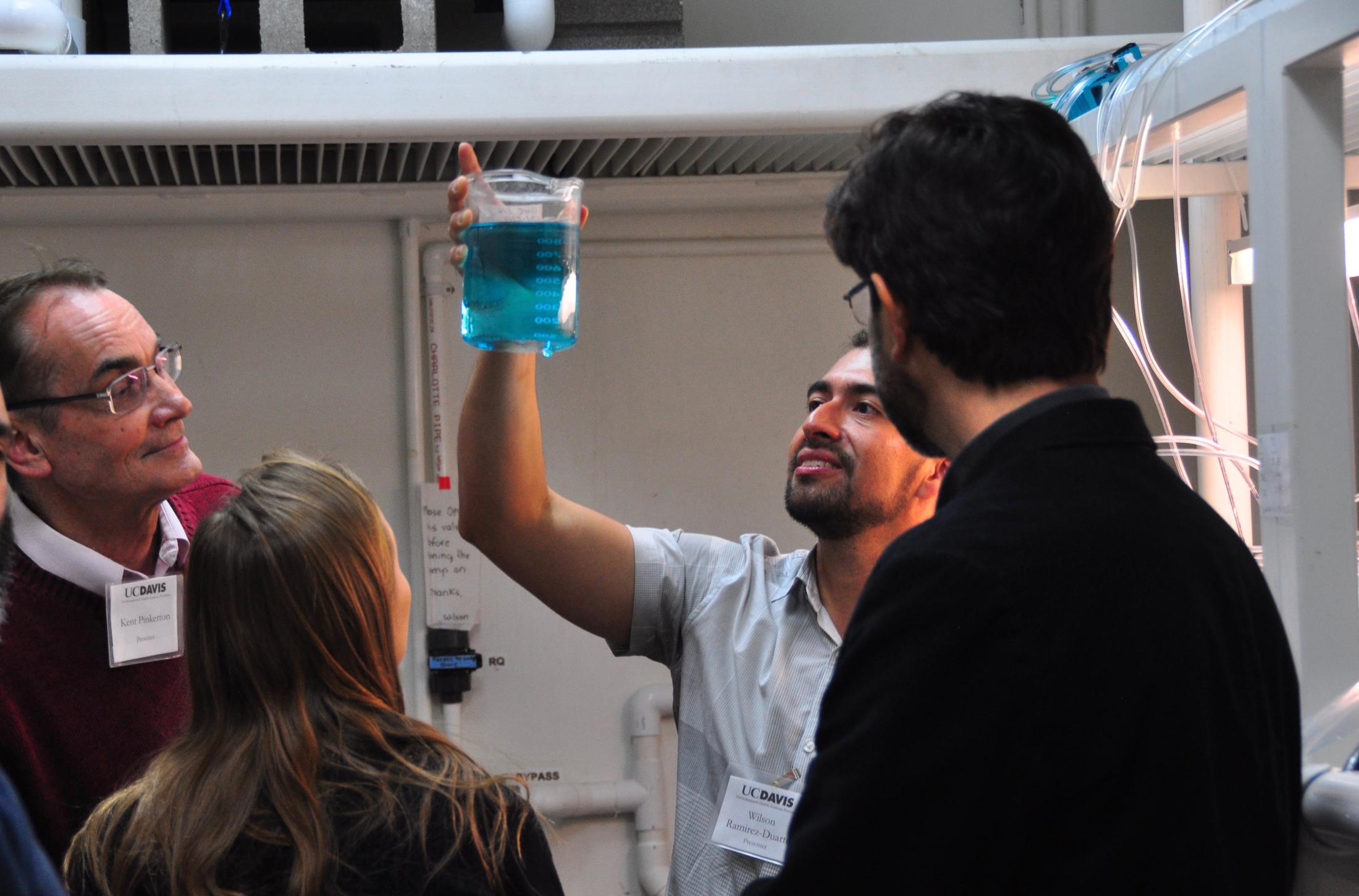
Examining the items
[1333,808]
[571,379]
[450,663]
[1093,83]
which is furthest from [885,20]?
[1333,808]

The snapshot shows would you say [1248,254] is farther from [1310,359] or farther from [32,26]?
[32,26]

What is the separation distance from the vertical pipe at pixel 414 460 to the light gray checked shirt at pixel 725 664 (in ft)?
3.30

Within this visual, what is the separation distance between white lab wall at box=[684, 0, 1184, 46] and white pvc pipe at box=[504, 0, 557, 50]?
2.03ft

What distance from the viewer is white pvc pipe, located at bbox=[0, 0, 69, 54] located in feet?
6.26

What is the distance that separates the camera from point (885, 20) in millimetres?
2760

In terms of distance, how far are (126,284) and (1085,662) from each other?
7.51 ft

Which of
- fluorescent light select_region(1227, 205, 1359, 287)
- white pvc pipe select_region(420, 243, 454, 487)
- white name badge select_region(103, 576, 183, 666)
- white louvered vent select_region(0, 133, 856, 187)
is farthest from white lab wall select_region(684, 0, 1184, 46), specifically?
white name badge select_region(103, 576, 183, 666)

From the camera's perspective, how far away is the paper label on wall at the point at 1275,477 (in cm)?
124

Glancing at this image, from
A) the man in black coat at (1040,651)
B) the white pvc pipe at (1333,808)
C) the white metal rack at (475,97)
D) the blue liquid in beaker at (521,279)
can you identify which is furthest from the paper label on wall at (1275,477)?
the white metal rack at (475,97)

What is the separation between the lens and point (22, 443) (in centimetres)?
171

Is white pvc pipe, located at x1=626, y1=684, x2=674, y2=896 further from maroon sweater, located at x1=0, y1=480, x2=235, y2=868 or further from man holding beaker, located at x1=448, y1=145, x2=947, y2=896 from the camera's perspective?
maroon sweater, located at x1=0, y1=480, x2=235, y2=868

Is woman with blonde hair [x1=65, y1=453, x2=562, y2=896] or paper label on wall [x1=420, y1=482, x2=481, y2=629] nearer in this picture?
woman with blonde hair [x1=65, y1=453, x2=562, y2=896]

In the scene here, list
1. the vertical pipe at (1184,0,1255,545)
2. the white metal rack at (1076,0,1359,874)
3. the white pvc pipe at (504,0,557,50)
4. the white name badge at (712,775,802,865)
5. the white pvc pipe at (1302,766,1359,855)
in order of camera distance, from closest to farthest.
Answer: the white pvc pipe at (1302,766,1359,855)
the white metal rack at (1076,0,1359,874)
the white name badge at (712,775,802,865)
the vertical pipe at (1184,0,1255,545)
the white pvc pipe at (504,0,557,50)

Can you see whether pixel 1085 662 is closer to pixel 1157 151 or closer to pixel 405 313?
pixel 1157 151
